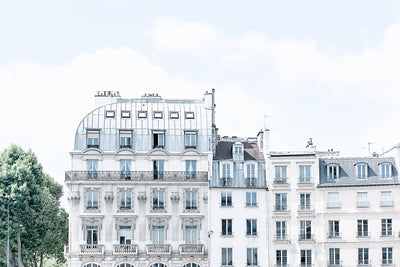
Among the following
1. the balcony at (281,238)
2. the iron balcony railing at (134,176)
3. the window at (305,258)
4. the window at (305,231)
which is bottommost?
the window at (305,258)

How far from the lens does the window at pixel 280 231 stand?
81250mm

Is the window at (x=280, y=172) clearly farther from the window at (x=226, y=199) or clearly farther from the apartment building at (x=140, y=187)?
the apartment building at (x=140, y=187)

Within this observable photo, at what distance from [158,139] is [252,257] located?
15.3 metres

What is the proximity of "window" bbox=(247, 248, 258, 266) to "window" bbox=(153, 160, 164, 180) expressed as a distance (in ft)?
37.9

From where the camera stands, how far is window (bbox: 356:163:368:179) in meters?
82.5

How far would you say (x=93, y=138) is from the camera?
271 feet

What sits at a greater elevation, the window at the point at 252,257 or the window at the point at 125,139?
the window at the point at 125,139

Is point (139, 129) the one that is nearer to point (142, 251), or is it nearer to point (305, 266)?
point (142, 251)

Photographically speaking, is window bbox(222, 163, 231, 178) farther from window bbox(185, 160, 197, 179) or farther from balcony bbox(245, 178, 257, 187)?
window bbox(185, 160, 197, 179)

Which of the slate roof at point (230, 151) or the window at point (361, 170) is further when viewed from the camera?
the slate roof at point (230, 151)

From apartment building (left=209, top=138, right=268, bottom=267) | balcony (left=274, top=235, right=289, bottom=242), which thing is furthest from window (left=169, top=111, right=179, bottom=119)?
balcony (left=274, top=235, right=289, bottom=242)

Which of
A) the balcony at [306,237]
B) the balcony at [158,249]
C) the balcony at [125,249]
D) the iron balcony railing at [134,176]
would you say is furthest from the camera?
the iron balcony railing at [134,176]

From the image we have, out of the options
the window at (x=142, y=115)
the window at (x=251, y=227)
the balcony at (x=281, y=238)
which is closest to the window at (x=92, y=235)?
the window at (x=142, y=115)

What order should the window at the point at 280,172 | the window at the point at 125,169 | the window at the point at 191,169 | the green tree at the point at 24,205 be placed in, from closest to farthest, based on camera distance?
the window at the point at 125,169
the window at the point at 280,172
the window at the point at 191,169
the green tree at the point at 24,205
